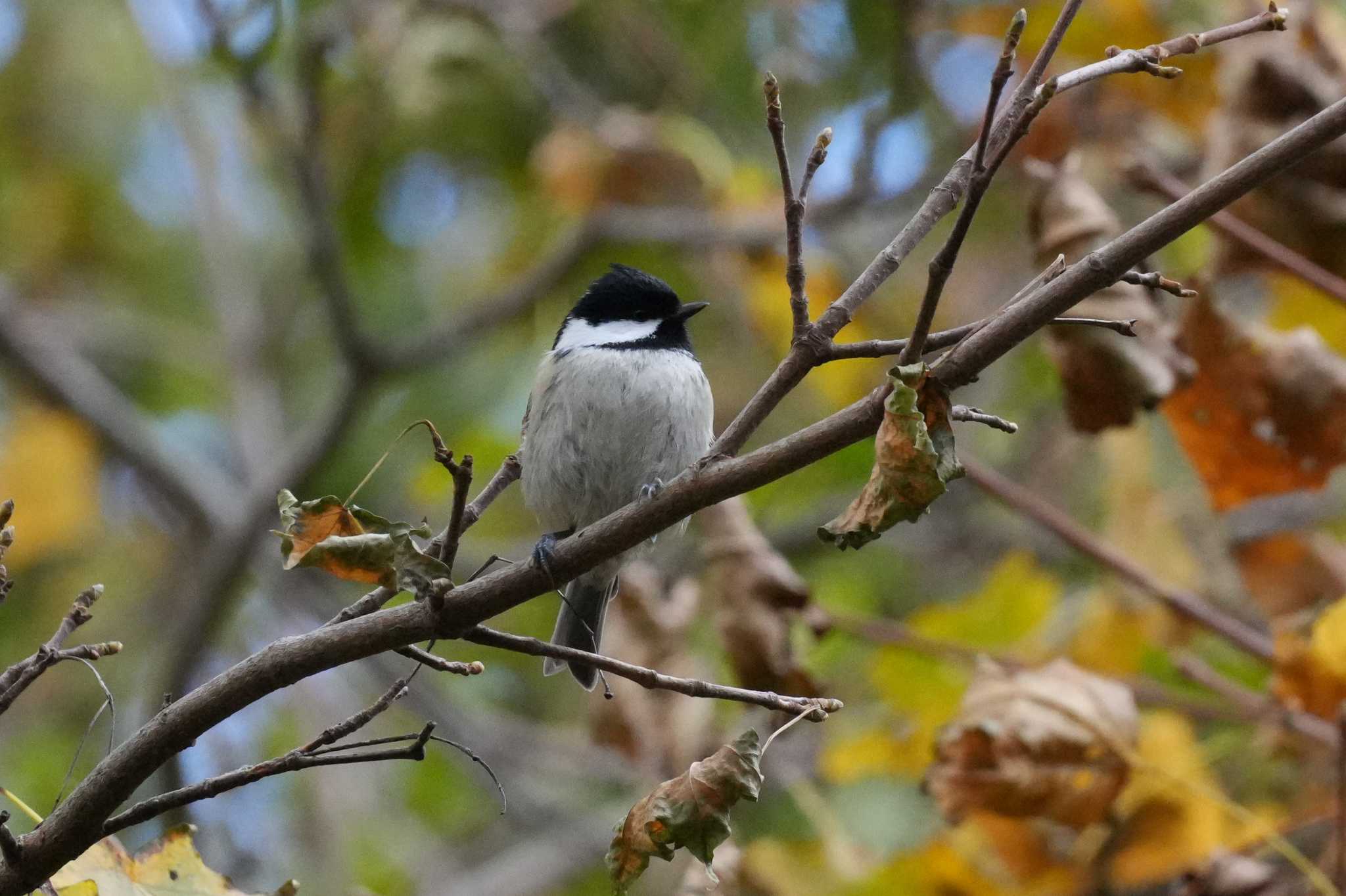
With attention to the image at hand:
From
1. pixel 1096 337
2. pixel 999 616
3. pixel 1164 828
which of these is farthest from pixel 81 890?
pixel 999 616

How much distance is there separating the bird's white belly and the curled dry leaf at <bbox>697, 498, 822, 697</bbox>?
0.23m

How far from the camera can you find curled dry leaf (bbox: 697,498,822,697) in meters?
3.13

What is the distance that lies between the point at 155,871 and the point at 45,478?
4.40 metres

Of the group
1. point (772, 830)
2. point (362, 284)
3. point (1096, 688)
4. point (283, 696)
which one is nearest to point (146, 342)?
point (362, 284)

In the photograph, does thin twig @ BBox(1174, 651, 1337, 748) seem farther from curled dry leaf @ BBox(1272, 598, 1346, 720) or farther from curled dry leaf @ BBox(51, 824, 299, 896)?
curled dry leaf @ BBox(51, 824, 299, 896)

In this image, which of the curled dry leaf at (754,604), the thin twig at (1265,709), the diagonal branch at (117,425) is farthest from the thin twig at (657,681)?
the diagonal branch at (117,425)

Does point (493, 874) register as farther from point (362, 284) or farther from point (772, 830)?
point (362, 284)

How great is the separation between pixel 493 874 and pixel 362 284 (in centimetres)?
281

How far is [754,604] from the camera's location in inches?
125

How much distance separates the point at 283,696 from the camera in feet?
22.1

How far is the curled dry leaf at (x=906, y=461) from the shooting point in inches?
65.9

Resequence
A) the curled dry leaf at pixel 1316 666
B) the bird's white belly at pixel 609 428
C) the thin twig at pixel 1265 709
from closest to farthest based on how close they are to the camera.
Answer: the curled dry leaf at pixel 1316 666, the thin twig at pixel 1265 709, the bird's white belly at pixel 609 428

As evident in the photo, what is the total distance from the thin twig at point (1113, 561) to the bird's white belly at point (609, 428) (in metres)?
0.69

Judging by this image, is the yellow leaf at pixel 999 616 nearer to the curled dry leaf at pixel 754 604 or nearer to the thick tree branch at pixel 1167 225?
the curled dry leaf at pixel 754 604
